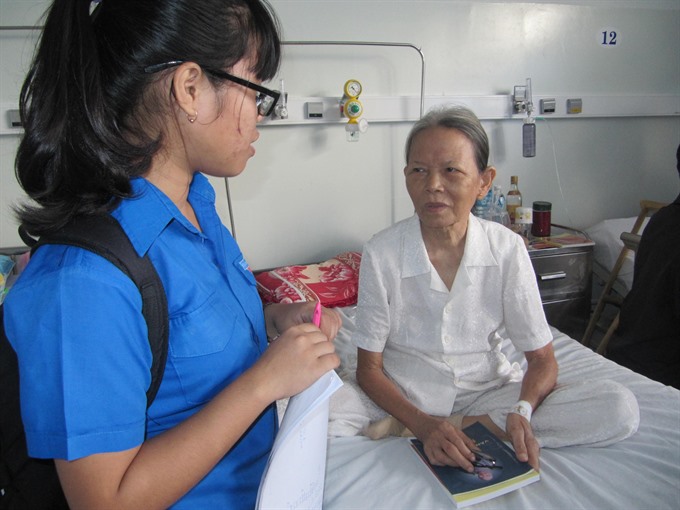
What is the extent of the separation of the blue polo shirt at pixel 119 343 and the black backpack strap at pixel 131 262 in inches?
0.4

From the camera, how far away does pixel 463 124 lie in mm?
1372

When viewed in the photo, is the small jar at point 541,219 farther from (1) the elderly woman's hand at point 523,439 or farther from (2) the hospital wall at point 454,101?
(1) the elderly woman's hand at point 523,439

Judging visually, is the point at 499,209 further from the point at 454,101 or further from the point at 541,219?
the point at 454,101

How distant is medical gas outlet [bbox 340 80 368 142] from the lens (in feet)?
7.82

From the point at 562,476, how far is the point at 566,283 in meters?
1.64

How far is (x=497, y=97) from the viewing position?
106 inches

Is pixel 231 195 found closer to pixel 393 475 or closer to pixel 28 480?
pixel 393 475

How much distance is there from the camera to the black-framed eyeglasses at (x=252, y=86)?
64cm

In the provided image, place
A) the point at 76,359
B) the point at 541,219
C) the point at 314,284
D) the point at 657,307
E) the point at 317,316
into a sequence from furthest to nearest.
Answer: the point at 541,219
the point at 314,284
the point at 657,307
the point at 317,316
the point at 76,359

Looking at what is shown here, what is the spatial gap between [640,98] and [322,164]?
204cm

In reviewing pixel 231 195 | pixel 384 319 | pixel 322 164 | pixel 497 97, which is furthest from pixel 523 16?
pixel 384 319

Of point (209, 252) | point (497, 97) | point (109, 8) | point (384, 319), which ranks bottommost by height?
point (384, 319)

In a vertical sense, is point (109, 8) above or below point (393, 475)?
above

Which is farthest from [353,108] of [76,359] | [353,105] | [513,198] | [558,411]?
[76,359]
